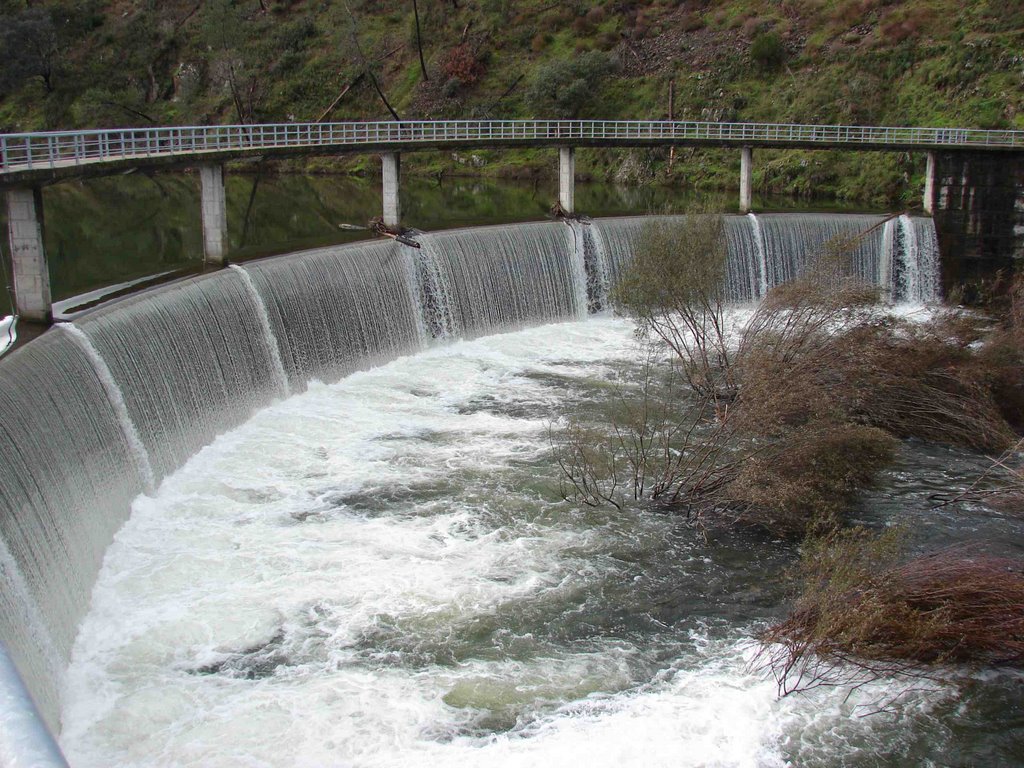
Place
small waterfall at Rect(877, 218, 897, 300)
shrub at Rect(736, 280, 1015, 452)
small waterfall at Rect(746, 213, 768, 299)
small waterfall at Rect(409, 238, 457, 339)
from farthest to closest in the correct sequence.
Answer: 1. small waterfall at Rect(877, 218, 897, 300)
2. small waterfall at Rect(746, 213, 768, 299)
3. small waterfall at Rect(409, 238, 457, 339)
4. shrub at Rect(736, 280, 1015, 452)

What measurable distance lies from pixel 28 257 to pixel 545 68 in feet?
164

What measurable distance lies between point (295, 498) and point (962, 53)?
47925 mm

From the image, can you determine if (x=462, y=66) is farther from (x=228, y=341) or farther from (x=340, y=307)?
(x=228, y=341)

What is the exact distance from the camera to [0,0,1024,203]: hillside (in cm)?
5578

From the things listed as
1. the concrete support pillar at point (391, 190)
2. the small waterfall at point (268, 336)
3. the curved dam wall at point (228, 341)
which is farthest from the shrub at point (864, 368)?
the concrete support pillar at point (391, 190)

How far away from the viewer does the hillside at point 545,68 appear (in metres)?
55.8

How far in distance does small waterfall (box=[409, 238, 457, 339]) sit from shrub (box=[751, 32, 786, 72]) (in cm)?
3838

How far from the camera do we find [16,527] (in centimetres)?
1518

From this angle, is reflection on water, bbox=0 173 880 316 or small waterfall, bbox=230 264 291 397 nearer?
small waterfall, bbox=230 264 291 397

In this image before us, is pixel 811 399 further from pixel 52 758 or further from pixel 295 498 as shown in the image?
pixel 52 758

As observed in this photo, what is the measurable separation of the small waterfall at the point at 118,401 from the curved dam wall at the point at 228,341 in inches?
1.3

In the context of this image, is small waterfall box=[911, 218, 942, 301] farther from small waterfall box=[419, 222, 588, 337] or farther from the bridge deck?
small waterfall box=[419, 222, 588, 337]

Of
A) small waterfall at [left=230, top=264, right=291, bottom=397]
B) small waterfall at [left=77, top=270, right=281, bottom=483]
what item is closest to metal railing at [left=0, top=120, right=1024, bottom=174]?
small waterfall at [left=77, top=270, right=281, bottom=483]

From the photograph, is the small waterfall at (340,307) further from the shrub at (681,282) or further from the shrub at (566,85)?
the shrub at (566,85)
